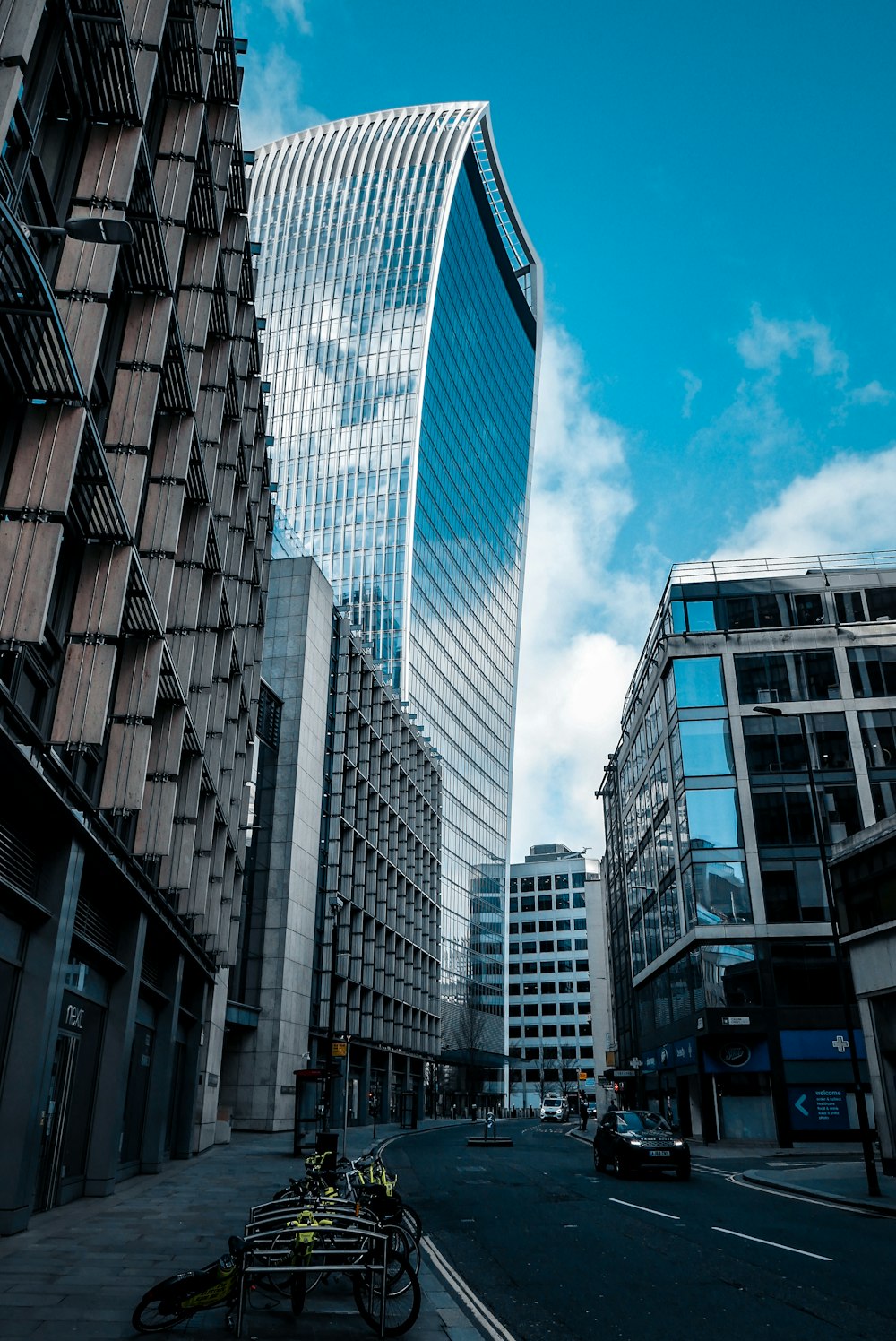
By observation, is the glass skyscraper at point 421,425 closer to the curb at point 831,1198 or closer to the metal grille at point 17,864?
the curb at point 831,1198

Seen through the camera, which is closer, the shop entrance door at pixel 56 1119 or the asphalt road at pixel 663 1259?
the asphalt road at pixel 663 1259

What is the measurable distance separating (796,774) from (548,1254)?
3799 cm

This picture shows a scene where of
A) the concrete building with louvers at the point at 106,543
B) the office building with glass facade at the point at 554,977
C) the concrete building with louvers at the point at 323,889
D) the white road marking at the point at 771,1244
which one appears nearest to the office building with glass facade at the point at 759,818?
the concrete building with louvers at the point at 323,889

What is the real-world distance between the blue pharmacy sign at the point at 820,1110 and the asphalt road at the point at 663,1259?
2124 cm

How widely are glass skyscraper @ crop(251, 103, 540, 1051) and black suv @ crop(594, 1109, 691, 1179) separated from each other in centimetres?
7863

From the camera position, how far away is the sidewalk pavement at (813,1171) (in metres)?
20.3

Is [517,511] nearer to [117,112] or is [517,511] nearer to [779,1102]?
[779,1102]

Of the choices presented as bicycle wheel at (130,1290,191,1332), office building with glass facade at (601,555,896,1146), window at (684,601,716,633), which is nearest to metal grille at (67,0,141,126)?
bicycle wheel at (130,1290,191,1332)

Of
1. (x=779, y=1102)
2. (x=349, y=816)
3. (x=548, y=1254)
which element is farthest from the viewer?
(x=349, y=816)

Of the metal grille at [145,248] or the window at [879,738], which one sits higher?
the window at [879,738]

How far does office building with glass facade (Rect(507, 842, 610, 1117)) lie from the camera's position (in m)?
143

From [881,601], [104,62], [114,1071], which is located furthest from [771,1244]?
[881,601]

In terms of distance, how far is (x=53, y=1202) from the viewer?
1623 centimetres

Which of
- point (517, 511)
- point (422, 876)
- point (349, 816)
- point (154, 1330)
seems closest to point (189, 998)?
point (154, 1330)
